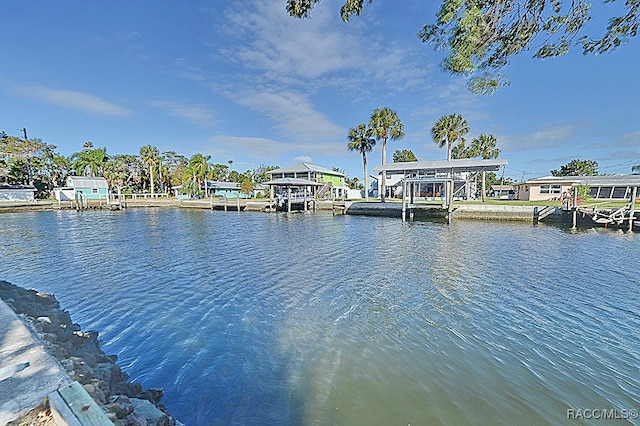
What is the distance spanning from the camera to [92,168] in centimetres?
5506

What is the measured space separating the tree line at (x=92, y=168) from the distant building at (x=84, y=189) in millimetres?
2807

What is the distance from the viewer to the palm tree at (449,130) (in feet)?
129

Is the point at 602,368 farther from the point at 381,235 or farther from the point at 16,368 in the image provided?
the point at 381,235

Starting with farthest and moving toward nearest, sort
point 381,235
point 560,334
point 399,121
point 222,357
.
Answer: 1. point 399,121
2. point 381,235
3. point 560,334
4. point 222,357

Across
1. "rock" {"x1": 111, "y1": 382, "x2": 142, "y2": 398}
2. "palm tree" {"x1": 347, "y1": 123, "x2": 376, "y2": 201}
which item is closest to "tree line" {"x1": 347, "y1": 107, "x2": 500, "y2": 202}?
"palm tree" {"x1": 347, "y1": 123, "x2": 376, "y2": 201}

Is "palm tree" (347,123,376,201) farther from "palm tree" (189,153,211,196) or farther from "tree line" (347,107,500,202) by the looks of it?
"palm tree" (189,153,211,196)

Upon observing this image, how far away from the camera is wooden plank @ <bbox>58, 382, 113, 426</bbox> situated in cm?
211

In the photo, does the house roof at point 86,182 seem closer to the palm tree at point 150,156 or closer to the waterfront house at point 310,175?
the palm tree at point 150,156

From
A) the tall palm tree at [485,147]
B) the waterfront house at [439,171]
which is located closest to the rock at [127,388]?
the waterfront house at [439,171]

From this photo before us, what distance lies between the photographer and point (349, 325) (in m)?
6.17

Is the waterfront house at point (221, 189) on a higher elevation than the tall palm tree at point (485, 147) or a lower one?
lower

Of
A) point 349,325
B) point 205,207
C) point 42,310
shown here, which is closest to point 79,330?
point 42,310

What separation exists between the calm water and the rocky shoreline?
0.31 m

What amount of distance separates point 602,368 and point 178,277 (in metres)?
10.5
